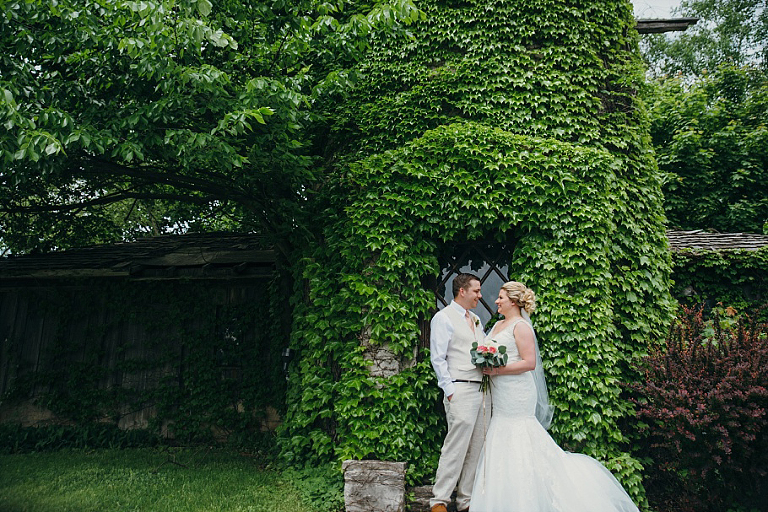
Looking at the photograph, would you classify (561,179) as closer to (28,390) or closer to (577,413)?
(577,413)

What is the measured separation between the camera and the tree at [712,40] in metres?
20.2

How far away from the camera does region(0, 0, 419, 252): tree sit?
4.73 m

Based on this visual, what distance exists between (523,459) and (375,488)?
182 centimetres

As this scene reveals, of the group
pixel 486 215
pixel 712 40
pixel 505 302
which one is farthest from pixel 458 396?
pixel 712 40

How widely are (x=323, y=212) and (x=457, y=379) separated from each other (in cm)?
291

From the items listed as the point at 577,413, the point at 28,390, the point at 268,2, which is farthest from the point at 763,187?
the point at 28,390

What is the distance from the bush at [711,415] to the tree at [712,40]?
60.0ft

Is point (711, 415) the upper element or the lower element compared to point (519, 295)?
lower

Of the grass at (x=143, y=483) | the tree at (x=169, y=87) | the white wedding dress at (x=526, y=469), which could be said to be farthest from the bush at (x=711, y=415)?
the tree at (x=169, y=87)

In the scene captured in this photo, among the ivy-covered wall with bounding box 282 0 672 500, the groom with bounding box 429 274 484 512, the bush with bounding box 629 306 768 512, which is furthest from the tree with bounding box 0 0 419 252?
the bush with bounding box 629 306 768 512

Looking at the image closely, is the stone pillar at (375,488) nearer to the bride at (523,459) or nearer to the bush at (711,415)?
the bride at (523,459)

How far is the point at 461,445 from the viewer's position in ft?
17.2

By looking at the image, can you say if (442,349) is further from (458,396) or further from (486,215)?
(486,215)

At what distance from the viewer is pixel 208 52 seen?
6.25 metres
